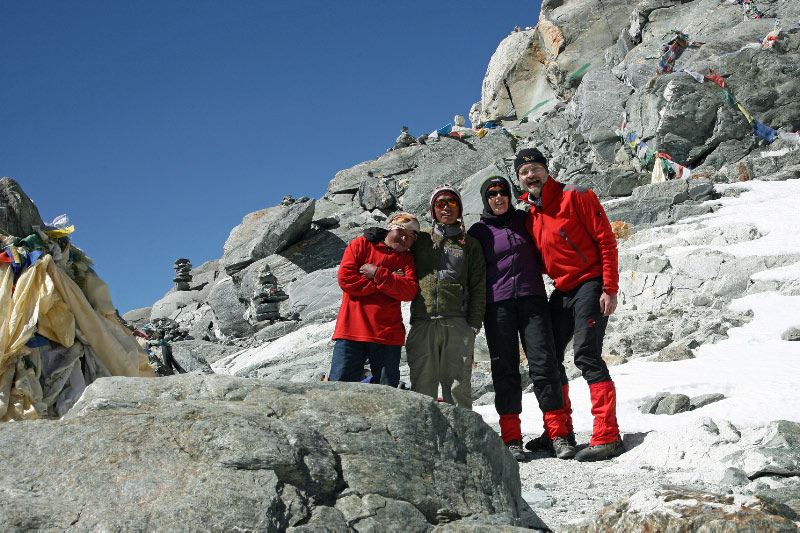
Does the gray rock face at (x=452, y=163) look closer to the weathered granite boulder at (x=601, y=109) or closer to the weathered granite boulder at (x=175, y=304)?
the weathered granite boulder at (x=601, y=109)

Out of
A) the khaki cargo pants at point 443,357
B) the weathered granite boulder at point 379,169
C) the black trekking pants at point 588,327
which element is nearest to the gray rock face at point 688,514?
the black trekking pants at point 588,327

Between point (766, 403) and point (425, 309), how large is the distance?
9.41ft

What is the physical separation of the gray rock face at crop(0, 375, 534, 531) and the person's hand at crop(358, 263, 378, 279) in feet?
7.52

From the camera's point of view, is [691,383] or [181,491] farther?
[691,383]

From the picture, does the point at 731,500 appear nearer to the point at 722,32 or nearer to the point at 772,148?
the point at 772,148

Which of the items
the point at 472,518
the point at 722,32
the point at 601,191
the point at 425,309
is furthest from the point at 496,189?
the point at 722,32

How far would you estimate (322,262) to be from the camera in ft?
83.5

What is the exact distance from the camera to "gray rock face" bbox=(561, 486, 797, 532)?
7.52ft

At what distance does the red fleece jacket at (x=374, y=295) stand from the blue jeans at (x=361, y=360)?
71 millimetres

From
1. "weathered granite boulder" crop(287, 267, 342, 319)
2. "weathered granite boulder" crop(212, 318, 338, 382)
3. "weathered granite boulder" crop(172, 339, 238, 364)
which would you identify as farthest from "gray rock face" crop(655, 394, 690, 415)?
"weathered granite boulder" crop(287, 267, 342, 319)

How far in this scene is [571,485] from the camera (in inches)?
165

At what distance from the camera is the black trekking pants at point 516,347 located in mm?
5145

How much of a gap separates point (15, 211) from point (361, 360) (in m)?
3.33

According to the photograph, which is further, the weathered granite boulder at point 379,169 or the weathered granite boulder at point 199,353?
the weathered granite boulder at point 379,169
